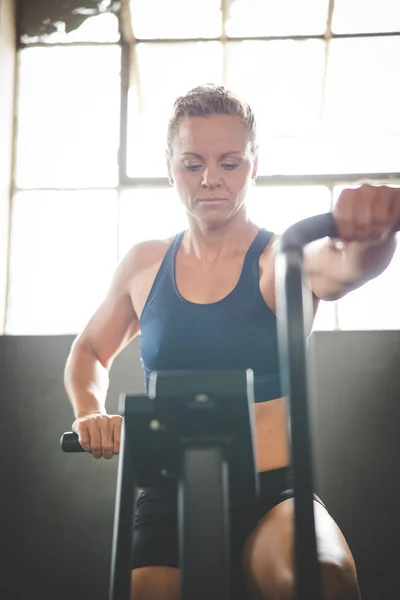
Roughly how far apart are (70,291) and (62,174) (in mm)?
509

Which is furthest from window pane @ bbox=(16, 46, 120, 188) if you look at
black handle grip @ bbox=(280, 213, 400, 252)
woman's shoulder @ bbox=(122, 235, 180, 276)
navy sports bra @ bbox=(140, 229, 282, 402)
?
black handle grip @ bbox=(280, 213, 400, 252)

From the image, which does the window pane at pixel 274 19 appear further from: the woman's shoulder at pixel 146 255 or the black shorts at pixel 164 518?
the black shorts at pixel 164 518

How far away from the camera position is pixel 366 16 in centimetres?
267

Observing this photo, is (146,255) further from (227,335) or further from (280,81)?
(280,81)

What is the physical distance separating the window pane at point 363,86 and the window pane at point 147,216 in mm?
735

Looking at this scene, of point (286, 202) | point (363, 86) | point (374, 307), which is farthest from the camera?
point (363, 86)

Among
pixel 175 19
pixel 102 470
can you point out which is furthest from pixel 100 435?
pixel 175 19

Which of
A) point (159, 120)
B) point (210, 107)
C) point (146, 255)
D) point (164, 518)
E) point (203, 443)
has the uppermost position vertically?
point (159, 120)

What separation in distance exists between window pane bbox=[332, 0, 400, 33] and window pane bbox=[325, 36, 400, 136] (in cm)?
5

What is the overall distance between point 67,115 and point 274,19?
37.9 inches

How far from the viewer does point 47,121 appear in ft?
8.93

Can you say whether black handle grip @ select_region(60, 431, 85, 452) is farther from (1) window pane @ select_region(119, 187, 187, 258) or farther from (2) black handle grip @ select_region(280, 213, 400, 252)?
(1) window pane @ select_region(119, 187, 187, 258)

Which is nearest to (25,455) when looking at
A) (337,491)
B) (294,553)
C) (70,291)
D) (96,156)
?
(70,291)

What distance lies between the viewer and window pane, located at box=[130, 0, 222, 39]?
8.89 ft
